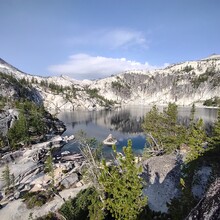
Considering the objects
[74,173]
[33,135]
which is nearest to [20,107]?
[33,135]

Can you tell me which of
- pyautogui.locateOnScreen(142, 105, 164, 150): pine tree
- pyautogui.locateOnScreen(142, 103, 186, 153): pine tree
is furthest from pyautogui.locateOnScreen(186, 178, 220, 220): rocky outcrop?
pyautogui.locateOnScreen(142, 105, 164, 150): pine tree

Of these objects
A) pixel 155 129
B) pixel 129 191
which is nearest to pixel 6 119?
pixel 155 129

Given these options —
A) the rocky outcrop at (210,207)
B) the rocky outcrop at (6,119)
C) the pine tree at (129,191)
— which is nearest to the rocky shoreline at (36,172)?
the rocky outcrop at (6,119)

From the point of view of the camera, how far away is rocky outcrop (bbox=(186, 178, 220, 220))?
7.21m

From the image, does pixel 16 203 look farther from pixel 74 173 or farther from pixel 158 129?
pixel 158 129

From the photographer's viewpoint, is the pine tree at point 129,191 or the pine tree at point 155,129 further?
the pine tree at point 155,129

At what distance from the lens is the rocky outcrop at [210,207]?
7.21m

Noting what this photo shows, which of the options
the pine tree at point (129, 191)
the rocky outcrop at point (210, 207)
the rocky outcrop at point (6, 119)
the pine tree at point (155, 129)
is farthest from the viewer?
the rocky outcrop at point (6, 119)

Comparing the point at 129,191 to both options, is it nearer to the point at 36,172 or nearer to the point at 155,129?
the point at 36,172

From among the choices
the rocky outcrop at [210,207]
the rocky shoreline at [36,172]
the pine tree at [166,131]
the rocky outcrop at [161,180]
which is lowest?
the rocky shoreline at [36,172]

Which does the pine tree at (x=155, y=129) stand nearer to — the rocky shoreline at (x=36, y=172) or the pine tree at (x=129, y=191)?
the rocky shoreline at (x=36, y=172)

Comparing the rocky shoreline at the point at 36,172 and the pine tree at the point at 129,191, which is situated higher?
the pine tree at the point at 129,191

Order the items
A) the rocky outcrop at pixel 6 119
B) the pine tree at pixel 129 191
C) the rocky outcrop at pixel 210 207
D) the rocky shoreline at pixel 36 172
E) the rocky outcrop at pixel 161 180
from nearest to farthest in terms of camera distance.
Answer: the rocky outcrop at pixel 210 207
the pine tree at pixel 129 191
the rocky outcrop at pixel 161 180
the rocky shoreline at pixel 36 172
the rocky outcrop at pixel 6 119

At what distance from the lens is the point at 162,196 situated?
3516 centimetres
